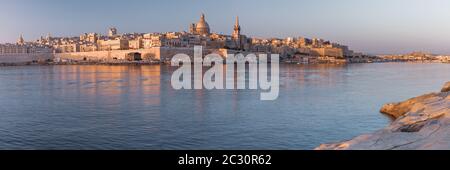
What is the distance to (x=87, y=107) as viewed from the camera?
8953mm

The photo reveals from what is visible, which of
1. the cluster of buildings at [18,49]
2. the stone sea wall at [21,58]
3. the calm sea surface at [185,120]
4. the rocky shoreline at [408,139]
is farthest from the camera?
the cluster of buildings at [18,49]

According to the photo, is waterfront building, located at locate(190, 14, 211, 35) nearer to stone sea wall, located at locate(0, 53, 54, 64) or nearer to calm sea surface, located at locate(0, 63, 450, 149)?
stone sea wall, located at locate(0, 53, 54, 64)

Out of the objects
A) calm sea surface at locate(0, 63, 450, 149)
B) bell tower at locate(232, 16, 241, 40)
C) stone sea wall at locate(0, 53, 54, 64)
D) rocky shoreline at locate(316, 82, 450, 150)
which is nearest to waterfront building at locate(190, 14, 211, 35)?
bell tower at locate(232, 16, 241, 40)

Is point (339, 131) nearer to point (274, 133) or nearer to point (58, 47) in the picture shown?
point (274, 133)

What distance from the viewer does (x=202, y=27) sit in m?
75.8

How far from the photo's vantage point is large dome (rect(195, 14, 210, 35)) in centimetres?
7532

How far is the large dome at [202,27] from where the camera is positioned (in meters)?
75.3

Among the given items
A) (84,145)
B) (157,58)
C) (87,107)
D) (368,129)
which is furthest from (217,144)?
(157,58)

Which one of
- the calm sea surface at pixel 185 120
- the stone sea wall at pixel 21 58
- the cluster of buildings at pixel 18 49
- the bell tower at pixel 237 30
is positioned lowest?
the calm sea surface at pixel 185 120

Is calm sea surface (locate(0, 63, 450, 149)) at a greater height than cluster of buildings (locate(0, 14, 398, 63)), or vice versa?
cluster of buildings (locate(0, 14, 398, 63))
